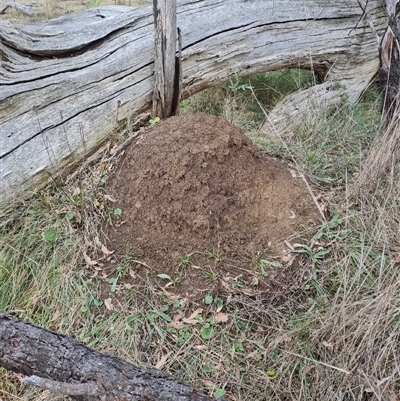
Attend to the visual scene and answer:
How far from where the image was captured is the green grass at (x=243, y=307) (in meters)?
2.16

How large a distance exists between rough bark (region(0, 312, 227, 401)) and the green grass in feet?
1.66

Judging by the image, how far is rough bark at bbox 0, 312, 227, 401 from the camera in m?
1.70

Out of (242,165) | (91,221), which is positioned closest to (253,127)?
(242,165)

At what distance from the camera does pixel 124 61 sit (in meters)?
3.34

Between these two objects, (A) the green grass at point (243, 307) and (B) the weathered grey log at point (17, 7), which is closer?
(A) the green grass at point (243, 307)

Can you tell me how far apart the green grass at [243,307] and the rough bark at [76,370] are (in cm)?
51

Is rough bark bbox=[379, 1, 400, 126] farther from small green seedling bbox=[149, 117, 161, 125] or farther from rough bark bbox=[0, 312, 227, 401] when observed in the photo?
rough bark bbox=[0, 312, 227, 401]

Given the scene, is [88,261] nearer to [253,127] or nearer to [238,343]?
[238,343]

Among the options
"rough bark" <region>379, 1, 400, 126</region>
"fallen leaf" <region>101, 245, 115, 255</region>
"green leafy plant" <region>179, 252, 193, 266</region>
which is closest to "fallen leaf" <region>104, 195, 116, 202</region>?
"fallen leaf" <region>101, 245, 115, 255</region>

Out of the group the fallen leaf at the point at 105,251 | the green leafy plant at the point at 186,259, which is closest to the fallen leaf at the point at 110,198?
the fallen leaf at the point at 105,251

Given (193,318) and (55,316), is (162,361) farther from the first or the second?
(55,316)

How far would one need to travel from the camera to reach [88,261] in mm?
2678

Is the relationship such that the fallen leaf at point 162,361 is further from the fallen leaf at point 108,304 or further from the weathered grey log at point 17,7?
the weathered grey log at point 17,7

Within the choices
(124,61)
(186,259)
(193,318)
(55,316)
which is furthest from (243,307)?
(124,61)
